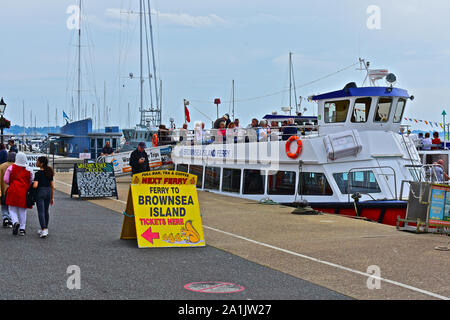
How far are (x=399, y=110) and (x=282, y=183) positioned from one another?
432 cm

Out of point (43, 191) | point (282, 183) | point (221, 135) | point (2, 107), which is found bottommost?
point (282, 183)

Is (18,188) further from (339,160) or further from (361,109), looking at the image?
(361,109)

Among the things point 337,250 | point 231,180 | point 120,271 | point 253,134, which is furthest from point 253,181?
point 120,271

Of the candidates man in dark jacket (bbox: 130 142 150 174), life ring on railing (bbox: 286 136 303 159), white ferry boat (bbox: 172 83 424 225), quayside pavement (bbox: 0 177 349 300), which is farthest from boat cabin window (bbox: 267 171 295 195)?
quayside pavement (bbox: 0 177 349 300)

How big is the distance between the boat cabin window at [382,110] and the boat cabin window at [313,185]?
283cm

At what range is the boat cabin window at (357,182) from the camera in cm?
1698

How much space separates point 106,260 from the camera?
9484mm

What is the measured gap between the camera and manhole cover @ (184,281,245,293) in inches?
300

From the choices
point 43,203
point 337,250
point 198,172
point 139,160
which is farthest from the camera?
point 198,172

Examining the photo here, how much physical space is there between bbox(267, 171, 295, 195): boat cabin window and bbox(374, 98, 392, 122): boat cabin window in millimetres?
3183

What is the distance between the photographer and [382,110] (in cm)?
1862

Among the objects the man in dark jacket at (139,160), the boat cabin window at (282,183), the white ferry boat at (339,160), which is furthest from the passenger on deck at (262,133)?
the man in dark jacket at (139,160)
